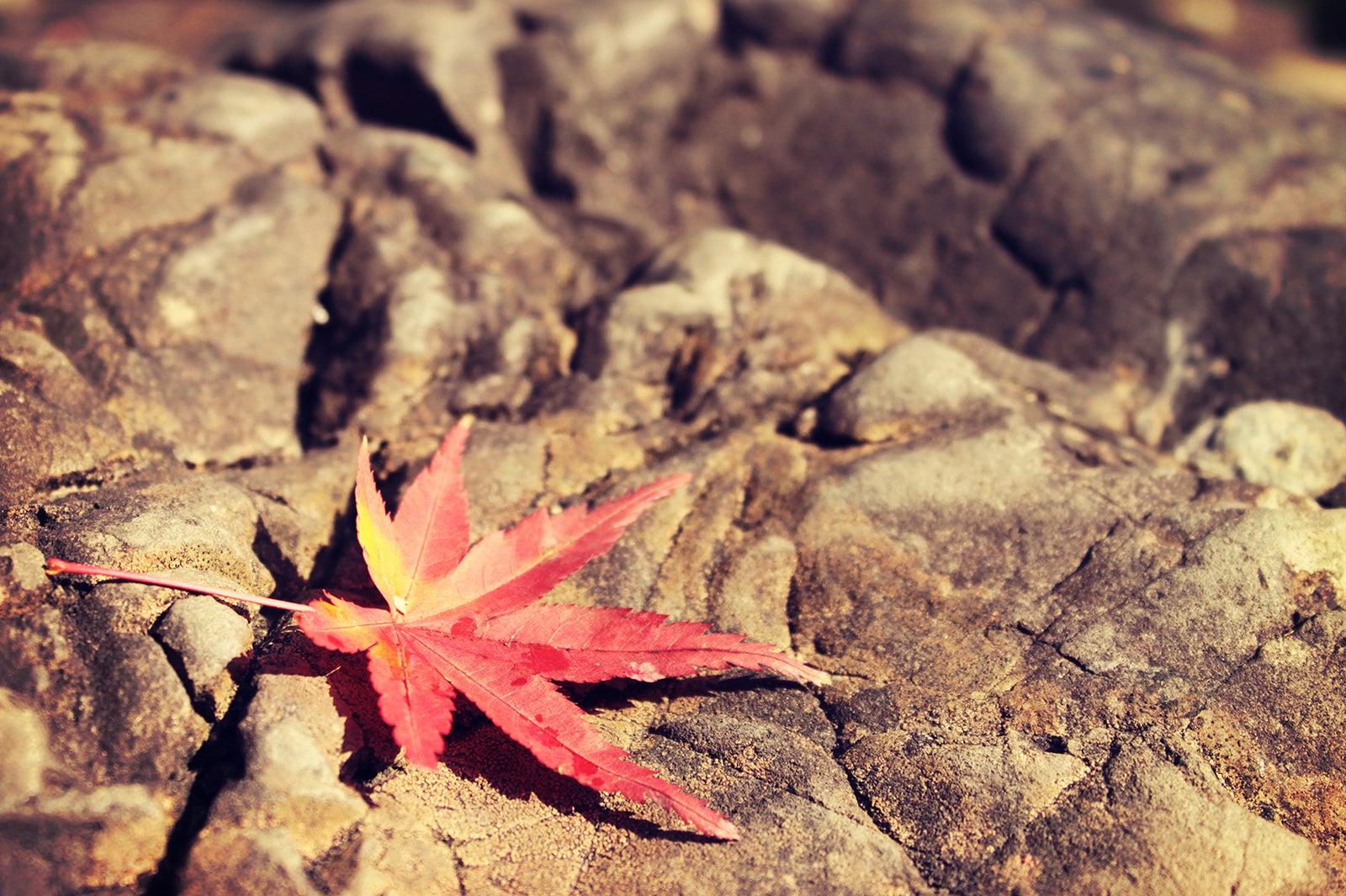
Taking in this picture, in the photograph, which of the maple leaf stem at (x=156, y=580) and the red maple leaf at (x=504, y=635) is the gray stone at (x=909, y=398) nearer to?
the red maple leaf at (x=504, y=635)

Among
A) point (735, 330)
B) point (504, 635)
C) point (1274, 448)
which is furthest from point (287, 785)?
point (1274, 448)

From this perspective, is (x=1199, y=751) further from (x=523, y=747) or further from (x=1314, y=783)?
(x=523, y=747)

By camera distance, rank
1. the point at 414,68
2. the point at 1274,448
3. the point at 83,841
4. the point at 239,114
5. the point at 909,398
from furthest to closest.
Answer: the point at 414,68
the point at 239,114
the point at 1274,448
the point at 909,398
the point at 83,841

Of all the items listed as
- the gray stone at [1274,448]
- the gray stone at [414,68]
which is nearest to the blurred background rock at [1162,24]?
the gray stone at [414,68]

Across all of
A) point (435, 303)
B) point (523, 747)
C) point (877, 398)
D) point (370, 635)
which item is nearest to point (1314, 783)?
point (877, 398)

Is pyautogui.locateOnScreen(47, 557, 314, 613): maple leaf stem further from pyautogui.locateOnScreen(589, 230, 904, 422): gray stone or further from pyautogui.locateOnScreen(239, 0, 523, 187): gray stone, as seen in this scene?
pyautogui.locateOnScreen(239, 0, 523, 187): gray stone

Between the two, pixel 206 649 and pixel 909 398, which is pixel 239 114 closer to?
pixel 206 649
